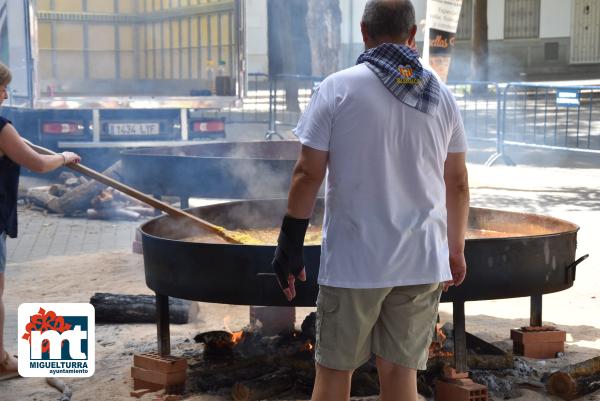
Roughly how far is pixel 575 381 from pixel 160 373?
205 cm

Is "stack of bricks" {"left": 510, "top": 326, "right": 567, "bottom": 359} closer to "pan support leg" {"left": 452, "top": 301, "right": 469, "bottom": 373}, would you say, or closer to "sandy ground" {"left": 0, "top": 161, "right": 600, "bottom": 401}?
"sandy ground" {"left": 0, "top": 161, "right": 600, "bottom": 401}

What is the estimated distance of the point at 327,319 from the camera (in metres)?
3.31

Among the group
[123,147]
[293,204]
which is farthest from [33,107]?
[293,204]

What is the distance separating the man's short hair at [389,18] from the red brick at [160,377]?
2.21m

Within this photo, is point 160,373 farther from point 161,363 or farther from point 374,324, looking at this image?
point 374,324

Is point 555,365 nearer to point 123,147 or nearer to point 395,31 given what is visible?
point 395,31

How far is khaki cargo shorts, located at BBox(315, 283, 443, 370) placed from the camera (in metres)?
3.27

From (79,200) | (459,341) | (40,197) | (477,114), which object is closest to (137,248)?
(79,200)

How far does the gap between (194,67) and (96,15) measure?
188cm

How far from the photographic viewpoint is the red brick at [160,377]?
4.63 meters

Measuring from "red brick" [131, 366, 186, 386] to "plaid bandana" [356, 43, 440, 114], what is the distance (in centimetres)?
213

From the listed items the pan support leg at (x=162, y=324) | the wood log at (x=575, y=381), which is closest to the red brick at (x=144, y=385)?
the pan support leg at (x=162, y=324)

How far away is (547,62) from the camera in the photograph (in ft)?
128

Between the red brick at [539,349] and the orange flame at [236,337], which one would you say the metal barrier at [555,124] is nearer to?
the red brick at [539,349]
